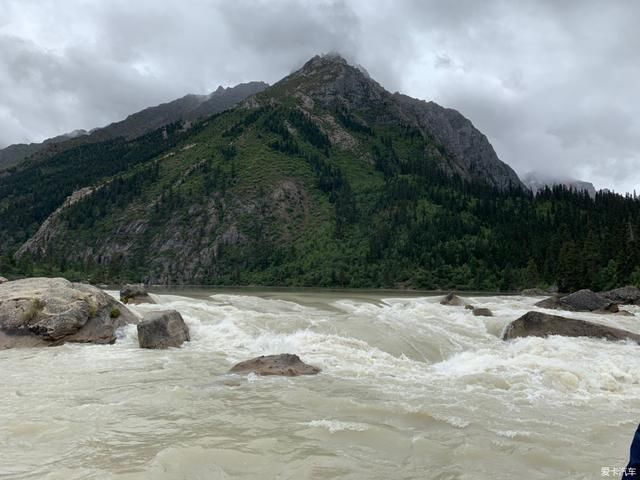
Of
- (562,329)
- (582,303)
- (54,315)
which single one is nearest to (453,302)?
(582,303)

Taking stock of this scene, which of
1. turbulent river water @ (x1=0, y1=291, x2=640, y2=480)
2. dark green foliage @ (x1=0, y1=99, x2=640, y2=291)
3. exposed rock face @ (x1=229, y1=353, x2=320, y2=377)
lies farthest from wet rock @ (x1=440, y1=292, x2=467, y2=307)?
dark green foliage @ (x1=0, y1=99, x2=640, y2=291)

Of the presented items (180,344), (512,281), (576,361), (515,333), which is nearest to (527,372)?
(576,361)

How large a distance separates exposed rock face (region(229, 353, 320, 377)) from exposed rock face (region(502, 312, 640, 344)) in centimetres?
1415

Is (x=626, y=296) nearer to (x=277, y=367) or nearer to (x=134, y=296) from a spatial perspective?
(x=277, y=367)

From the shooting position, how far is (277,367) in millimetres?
17906

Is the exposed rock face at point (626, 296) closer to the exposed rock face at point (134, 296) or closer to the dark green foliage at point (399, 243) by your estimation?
the dark green foliage at point (399, 243)

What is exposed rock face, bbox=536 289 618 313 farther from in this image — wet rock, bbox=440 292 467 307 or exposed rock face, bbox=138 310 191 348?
exposed rock face, bbox=138 310 191 348

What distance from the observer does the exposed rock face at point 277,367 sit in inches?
692

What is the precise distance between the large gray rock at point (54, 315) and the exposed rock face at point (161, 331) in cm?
224

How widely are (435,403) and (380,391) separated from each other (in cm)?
201

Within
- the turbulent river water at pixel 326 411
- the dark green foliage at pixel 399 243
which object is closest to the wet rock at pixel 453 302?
the turbulent river water at pixel 326 411

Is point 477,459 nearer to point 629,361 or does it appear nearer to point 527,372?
point 527,372

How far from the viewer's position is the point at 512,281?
111438mm

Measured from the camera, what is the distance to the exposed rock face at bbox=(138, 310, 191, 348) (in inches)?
909
